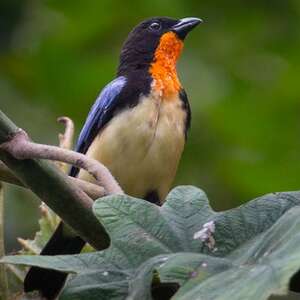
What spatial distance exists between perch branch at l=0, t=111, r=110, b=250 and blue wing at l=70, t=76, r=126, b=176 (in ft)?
6.35

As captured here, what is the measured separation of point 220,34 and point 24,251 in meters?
2.82

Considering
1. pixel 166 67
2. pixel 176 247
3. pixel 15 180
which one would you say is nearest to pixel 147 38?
pixel 166 67

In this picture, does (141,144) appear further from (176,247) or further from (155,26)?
(176,247)

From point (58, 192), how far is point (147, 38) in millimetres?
2685

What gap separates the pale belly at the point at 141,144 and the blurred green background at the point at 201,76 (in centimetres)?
95

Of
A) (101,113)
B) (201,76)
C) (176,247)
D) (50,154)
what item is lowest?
(201,76)

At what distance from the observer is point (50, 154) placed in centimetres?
204

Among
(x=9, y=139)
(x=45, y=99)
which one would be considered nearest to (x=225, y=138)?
(x=45, y=99)

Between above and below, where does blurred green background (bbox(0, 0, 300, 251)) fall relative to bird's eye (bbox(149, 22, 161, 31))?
below

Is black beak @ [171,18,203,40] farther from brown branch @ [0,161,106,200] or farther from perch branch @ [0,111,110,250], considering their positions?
perch branch @ [0,111,110,250]

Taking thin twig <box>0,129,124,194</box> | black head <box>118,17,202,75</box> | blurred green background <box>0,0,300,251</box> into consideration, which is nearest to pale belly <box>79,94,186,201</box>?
black head <box>118,17,202,75</box>

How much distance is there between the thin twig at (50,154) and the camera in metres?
2.02

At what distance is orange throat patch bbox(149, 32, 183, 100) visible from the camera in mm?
4098

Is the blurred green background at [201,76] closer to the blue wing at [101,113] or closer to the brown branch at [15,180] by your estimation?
the blue wing at [101,113]
